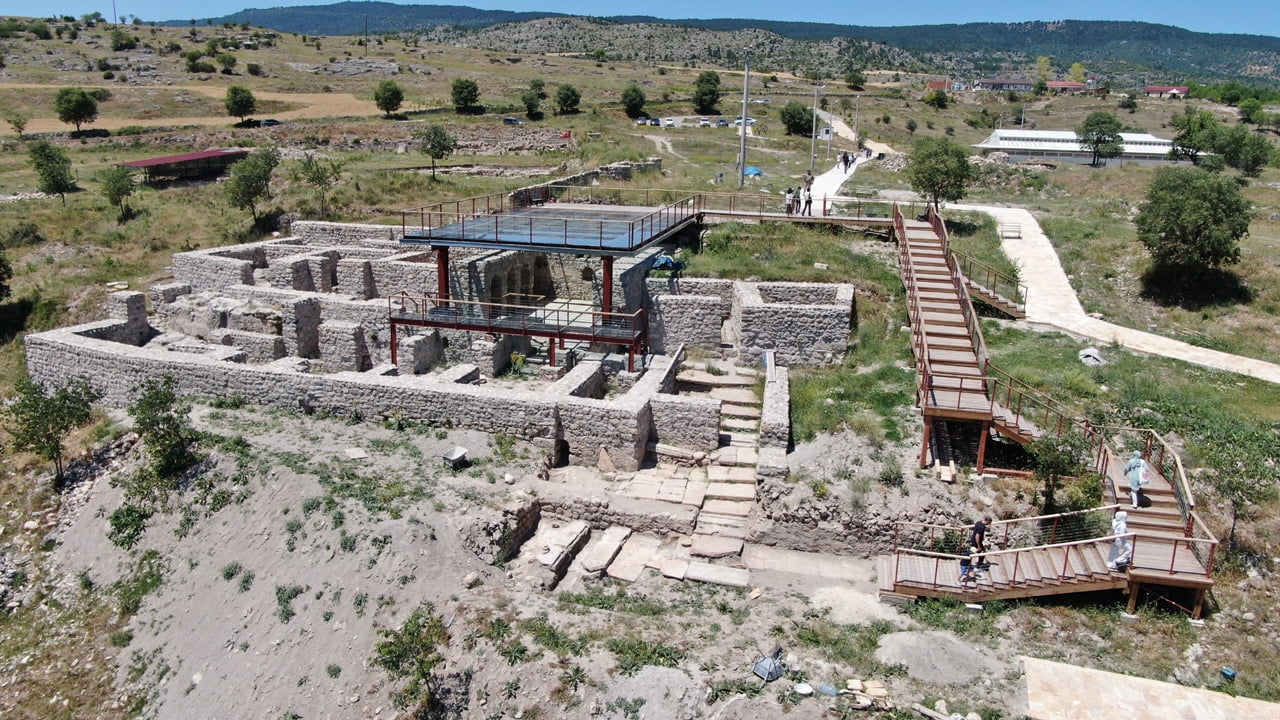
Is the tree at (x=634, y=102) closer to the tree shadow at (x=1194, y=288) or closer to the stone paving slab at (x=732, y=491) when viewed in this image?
the tree shadow at (x=1194, y=288)

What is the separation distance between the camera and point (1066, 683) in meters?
9.27

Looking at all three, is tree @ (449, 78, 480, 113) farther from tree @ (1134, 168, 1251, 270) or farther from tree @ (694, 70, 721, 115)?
tree @ (1134, 168, 1251, 270)

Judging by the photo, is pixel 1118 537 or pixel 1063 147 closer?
pixel 1118 537

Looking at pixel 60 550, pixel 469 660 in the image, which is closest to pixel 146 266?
pixel 60 550

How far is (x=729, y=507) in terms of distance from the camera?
14.5m

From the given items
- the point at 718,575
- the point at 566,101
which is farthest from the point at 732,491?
the point at 566,101

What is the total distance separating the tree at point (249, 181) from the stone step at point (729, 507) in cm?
2447

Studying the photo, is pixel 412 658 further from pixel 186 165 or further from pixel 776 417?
pixel 186 165

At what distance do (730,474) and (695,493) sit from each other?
955mm

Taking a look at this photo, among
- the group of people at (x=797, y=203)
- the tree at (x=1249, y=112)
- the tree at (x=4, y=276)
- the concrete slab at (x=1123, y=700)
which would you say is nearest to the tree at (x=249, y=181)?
the tree at (x=4, y=276)

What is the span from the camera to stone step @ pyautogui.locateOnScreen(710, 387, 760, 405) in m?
18.1

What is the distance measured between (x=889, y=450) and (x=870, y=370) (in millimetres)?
4052

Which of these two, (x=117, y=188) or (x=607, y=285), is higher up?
(x=117, y=188)

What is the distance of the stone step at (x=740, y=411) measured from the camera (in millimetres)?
17688
